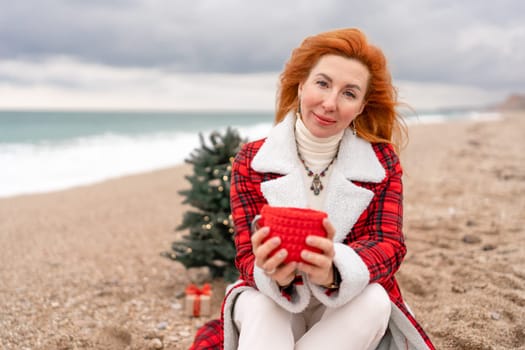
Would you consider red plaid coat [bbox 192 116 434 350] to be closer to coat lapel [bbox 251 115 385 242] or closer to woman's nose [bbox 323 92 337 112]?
coat lapel [bbox 251 115 385 242]

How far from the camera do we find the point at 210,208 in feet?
12.8

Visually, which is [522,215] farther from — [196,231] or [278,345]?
[278,345]

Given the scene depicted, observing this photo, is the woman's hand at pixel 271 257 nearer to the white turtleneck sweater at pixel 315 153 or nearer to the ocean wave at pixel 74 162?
the white turtleneck sweater at pixel 315 153

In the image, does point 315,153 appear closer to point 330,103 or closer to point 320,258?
point 330,103

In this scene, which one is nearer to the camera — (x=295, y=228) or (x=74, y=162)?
(x=295, y=228)

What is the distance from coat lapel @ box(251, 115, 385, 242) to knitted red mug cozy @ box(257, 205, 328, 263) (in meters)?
0.50

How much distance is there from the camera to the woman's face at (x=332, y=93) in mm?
2137

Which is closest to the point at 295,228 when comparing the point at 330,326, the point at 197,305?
the point at 330,326

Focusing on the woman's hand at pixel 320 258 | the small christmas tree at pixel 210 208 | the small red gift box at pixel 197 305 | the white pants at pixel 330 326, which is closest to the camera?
the woman's hand at pixel 320 258

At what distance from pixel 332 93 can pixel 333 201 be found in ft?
1.67

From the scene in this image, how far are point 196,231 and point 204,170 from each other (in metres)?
0.53

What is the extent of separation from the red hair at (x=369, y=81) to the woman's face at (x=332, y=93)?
0.05 m

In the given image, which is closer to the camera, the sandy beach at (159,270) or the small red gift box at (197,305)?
the sandy beach at (159,270)

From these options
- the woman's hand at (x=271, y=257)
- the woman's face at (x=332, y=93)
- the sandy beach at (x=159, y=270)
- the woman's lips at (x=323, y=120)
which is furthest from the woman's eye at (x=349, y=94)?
the sandy beach at (x=159, y=270)
